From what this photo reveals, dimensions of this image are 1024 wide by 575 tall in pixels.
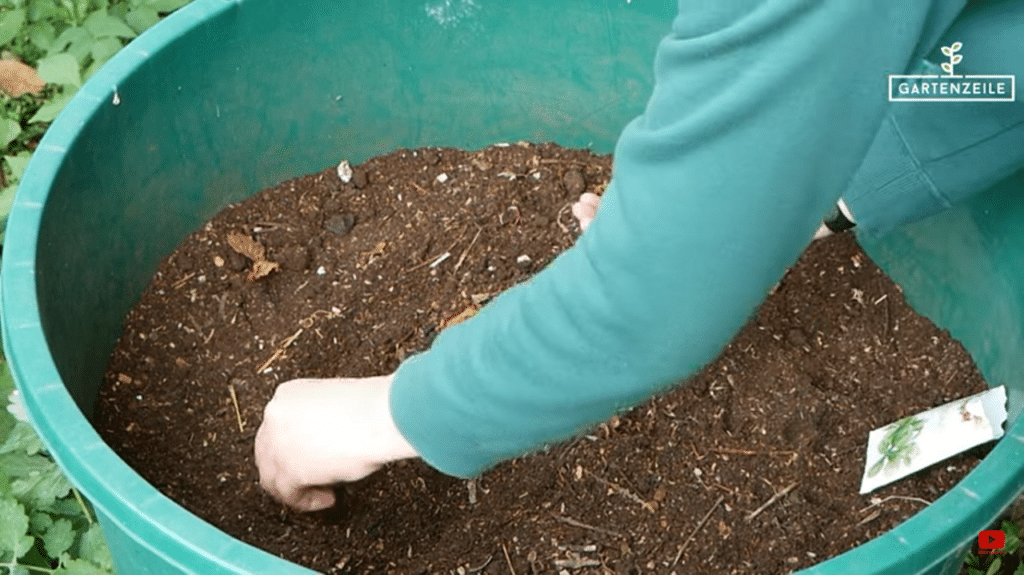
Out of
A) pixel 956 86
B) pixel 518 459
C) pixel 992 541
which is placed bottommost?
pixel 992 541

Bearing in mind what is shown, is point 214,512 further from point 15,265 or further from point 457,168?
point 457,168

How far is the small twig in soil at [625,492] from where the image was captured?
4.03 feet

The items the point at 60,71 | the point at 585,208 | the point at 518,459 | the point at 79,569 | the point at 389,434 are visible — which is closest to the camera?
the point at 389,434

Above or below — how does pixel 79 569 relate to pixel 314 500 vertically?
below

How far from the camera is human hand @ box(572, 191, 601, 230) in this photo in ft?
4.81

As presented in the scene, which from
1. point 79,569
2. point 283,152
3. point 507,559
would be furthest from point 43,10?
point 507,559

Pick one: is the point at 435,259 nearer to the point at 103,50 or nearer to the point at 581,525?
the point at 581,525

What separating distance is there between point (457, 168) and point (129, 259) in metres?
0.44

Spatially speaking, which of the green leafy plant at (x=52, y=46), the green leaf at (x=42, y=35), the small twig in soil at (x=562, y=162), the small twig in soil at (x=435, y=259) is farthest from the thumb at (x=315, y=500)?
the green leaf at (x=42, y=35)

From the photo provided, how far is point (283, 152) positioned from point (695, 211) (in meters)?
0.99

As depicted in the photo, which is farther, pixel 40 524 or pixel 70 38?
pixel 70 38

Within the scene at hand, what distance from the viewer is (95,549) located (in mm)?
1430

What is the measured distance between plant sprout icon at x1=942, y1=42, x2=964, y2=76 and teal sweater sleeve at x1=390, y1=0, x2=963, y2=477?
0.81 ft

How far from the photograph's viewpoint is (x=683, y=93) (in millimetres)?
667
